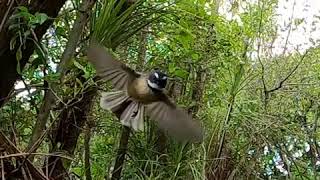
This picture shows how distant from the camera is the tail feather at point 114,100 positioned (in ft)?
4.25

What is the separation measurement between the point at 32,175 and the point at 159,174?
67 cm

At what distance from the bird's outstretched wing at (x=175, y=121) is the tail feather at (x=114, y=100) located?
74 mm

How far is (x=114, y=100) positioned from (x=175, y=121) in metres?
0.17

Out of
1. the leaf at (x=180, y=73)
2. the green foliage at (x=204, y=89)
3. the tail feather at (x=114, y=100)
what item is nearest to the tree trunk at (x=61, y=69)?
the green foliage at (x=204, y=89)

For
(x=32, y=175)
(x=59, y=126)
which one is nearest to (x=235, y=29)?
(x=59, y=126)

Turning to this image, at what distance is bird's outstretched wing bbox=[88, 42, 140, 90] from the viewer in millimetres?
1154

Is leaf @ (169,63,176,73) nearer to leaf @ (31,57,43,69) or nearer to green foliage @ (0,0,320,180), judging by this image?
green foliage @ (0,0,320,180)

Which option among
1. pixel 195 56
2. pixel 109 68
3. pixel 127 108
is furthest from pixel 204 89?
pixel 109 68

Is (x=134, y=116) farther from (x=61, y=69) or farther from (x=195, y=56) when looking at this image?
(x=195, y=56)

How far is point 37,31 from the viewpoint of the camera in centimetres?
121

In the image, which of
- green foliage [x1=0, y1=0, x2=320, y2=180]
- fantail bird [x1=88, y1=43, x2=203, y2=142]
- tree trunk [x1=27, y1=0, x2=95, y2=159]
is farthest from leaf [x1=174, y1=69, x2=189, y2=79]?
tree trunk [x1=27, y1=0, x2=95, y2=159]

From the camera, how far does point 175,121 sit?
123 centimetres

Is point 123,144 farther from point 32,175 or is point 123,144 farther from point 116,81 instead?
point 32,175

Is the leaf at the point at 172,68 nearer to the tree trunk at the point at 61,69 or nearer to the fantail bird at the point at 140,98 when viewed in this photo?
the fantail bird at the point at 140,98
